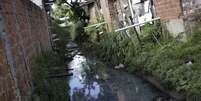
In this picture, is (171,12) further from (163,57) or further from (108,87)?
(108,87)

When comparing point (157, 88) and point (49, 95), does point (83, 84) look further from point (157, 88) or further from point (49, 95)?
point (49, 95)

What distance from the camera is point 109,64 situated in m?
14.7

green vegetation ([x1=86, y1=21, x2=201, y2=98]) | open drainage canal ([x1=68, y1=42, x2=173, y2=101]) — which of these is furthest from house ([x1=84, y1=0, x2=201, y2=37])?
open drainage canal ([x1=68, y1=42, x2=173, y2=101])

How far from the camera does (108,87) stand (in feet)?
35.6

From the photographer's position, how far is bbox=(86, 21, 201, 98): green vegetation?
7.72 meters

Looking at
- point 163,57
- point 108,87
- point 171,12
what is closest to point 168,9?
point 171,12

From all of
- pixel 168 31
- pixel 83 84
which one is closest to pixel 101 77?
pixel 83 84

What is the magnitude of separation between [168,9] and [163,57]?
197 centimetres

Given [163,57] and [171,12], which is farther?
[171,12]

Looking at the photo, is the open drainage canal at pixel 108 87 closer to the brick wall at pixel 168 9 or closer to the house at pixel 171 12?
the house at pixel 171 12

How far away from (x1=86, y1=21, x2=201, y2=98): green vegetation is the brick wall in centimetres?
55

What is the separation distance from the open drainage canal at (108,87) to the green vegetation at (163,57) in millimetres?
408

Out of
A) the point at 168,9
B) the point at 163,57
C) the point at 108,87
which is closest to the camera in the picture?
the point at 163,57

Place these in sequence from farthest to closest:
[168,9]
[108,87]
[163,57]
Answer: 1. [168,9]
2. [108,87]
3. [163,57]
